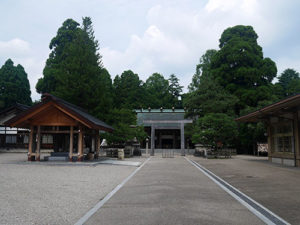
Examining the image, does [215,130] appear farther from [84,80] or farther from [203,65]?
[203,65]

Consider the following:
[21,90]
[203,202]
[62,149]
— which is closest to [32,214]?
[203,202]

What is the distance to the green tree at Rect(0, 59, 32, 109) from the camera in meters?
38.3

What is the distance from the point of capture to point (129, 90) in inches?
2045

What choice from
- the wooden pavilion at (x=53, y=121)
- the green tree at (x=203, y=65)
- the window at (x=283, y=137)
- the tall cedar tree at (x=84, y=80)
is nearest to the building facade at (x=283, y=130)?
the window at (x=283, y=137)

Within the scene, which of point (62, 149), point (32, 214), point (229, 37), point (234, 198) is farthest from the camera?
point (229, 37)

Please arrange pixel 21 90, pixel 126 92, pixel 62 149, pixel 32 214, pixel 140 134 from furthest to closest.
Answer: pixel 126 92
pixel 21 90
pixel 140 134
pixel 62 149
pixel 32 214

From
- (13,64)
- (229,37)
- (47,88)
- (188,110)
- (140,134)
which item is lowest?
(140,134)

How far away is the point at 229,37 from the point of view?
3675 centimetres

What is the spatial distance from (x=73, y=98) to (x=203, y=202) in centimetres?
2500

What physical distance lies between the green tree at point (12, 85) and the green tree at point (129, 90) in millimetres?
16016

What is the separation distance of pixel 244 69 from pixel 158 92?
29.1 m

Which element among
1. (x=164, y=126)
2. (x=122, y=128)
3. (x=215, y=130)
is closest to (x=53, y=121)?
(x=122, y=128)

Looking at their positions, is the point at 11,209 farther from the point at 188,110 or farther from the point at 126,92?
the point at 126,92

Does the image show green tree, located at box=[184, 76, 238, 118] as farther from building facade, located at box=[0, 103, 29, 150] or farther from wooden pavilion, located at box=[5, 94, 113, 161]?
building facade, located at box=[0, 103, 29, 150]
